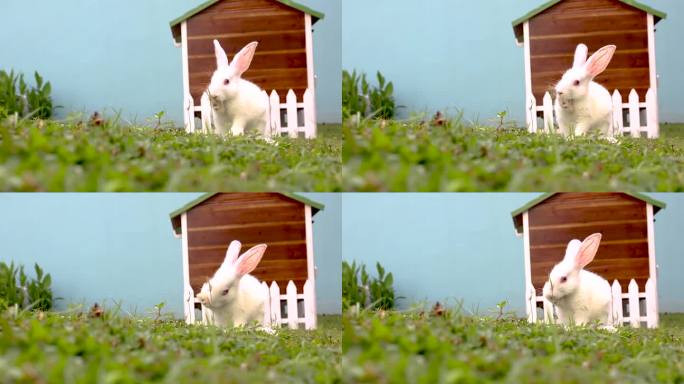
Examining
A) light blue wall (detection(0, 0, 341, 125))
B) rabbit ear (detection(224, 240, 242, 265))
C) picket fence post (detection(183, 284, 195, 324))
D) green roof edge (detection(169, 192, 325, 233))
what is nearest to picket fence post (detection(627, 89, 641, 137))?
light blue wall (detection(0, 0, 341, 125))

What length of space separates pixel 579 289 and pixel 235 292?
1.43 m

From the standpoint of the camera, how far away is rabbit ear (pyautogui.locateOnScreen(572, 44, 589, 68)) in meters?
4.03

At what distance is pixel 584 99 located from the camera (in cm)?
399

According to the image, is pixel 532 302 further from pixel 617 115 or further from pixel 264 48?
pixel 264 48

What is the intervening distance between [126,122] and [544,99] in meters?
1.74

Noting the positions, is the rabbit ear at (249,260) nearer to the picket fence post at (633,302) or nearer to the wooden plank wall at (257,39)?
the wooden plank wall at (257,39)

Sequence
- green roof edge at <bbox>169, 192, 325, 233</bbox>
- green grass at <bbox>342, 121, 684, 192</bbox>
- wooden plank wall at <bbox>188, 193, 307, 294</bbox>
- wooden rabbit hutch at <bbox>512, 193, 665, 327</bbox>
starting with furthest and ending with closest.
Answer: wooden rabbit hutch at <bbox>512, 193, 665, 327</bbox> < wooden plank wall at <bbox>188, 193, 307, 294</bbox> < green roof edge at <bbox>169, 192, 325, 233</bbox> < green grass at <bbox>342, 121, 684, 192</bbox>

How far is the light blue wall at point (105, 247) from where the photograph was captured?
158 inches

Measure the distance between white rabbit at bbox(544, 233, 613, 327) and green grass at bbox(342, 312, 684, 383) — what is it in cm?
19

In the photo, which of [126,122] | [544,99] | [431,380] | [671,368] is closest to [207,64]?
[126,122]

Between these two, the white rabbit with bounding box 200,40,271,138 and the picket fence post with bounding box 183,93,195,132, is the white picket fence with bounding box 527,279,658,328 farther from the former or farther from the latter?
the picket fence post with bounding box 183,93,195,132

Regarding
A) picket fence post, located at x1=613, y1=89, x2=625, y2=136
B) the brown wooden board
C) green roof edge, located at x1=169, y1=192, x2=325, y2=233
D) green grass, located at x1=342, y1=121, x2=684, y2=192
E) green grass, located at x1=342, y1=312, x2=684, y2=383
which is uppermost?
picket fence post, located at x1=613, y1=89, x2=625, y2=136

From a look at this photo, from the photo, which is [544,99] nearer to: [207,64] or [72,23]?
[207,64]

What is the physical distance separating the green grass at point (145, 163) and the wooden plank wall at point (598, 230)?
1.01 m
